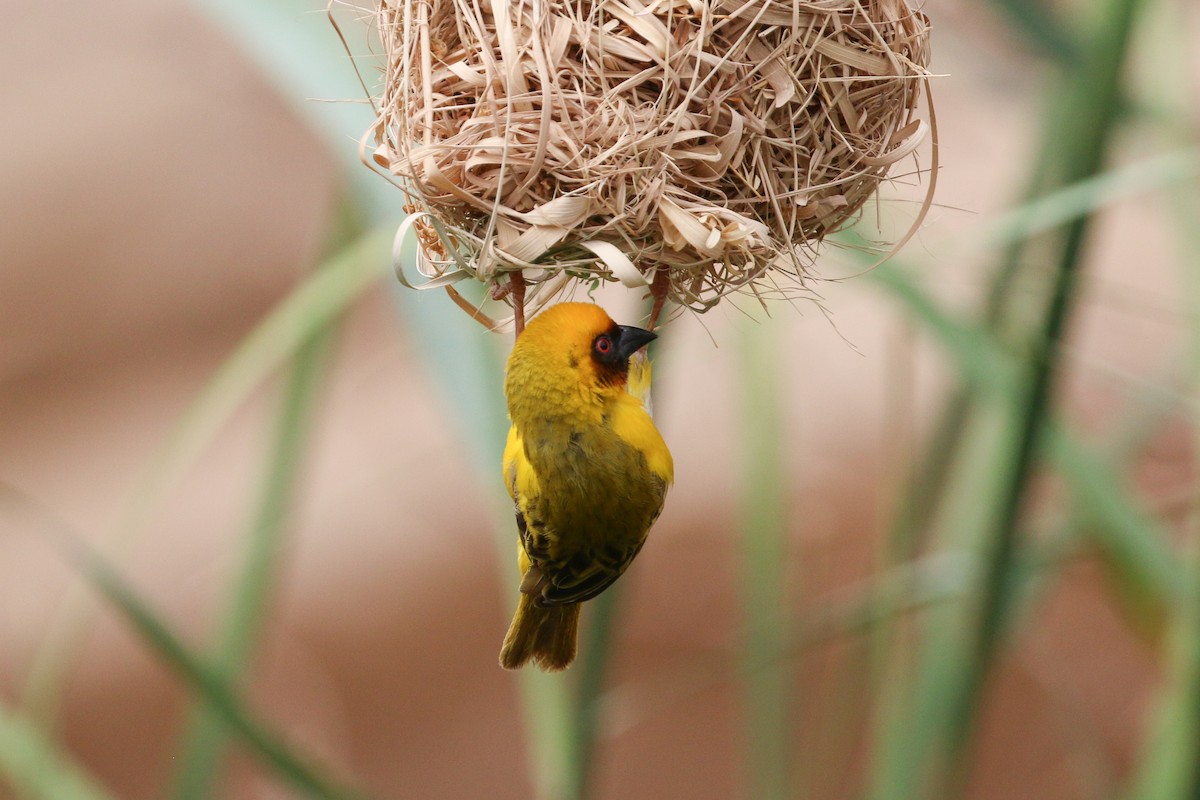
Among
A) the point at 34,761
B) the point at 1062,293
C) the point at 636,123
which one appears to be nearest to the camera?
the point at 636,123

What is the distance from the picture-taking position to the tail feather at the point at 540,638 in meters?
0.84

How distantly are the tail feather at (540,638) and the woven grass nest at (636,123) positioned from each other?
0.28m

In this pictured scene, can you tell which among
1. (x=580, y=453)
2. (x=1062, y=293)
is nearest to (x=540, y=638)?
(x=580, y=453)

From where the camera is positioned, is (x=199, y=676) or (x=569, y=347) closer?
(x=569, y=347)

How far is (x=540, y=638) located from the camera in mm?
863

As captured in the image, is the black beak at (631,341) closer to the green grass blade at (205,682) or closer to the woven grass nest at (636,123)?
the woven grass nest at (636,123)

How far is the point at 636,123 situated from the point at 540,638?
418 millimetres

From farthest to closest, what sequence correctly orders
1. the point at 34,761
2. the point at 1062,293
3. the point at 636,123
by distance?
1. the point at 34,761
2. the point at 1062,293
3. the point at 636,123

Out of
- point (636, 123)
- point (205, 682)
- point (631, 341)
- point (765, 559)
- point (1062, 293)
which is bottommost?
point (765, 559)

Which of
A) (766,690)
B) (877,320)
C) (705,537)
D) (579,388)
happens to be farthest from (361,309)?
(579,388)

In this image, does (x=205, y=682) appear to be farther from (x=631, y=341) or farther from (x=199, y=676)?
(x=631, y=341)

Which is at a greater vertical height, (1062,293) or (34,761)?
(1062,293)

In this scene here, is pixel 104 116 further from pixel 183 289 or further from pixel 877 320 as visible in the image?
pixel 877 320

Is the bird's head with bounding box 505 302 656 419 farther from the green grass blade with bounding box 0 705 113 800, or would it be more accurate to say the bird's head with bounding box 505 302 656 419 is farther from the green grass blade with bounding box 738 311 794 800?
the green grass blade with bounding box 0 705 113 800
